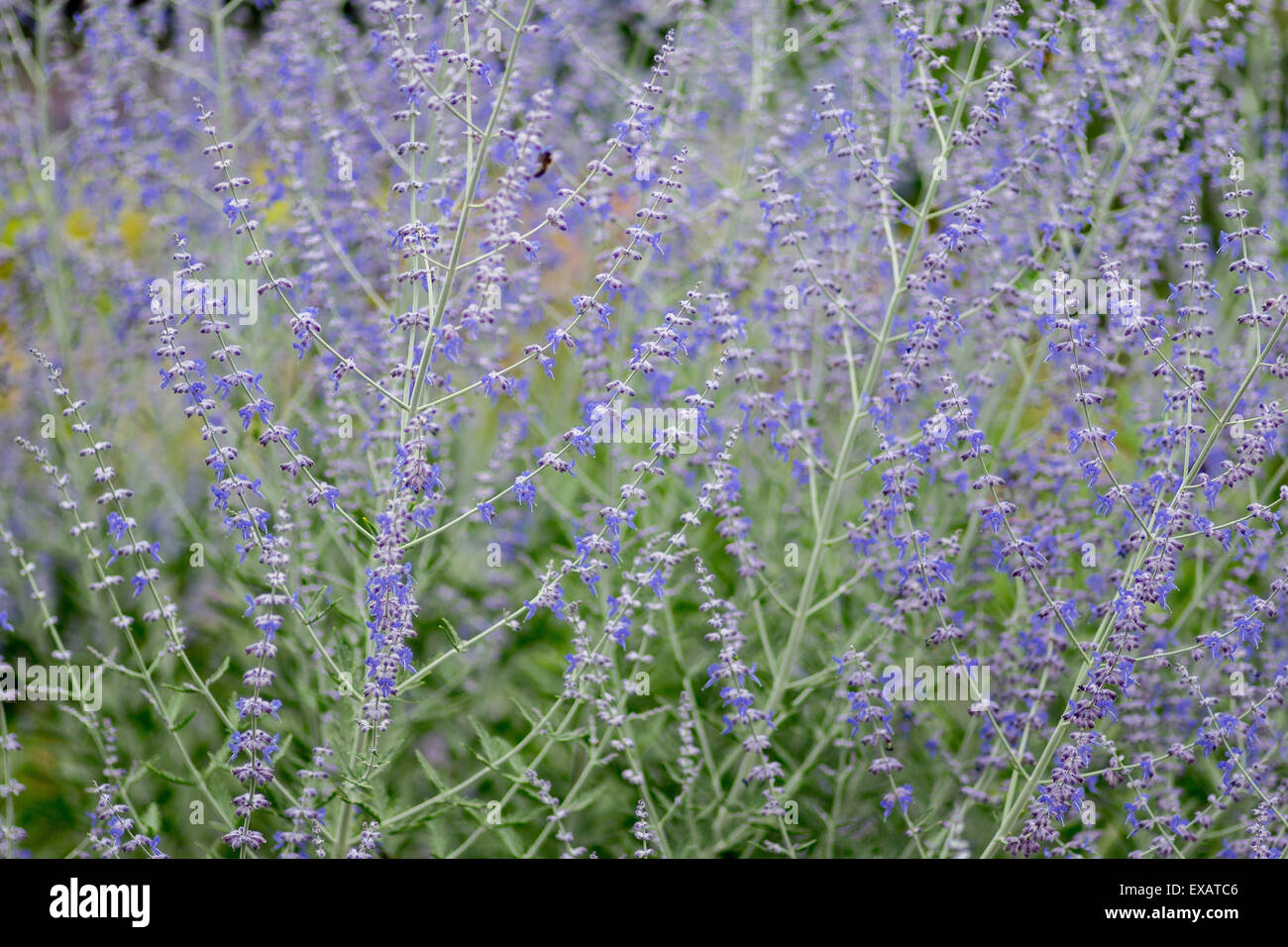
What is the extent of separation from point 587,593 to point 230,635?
1.63m

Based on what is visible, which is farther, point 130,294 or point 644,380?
point 130,294

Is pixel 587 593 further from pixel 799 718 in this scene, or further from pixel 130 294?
pixel 130 294

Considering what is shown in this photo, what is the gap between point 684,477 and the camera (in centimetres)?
515

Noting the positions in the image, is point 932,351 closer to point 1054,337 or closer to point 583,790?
point 1054,337

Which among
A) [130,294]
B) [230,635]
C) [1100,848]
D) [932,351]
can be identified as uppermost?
[130,294]

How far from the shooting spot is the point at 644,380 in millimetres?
5262

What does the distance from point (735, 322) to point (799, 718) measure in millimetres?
1890

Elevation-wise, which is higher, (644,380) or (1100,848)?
(644,380)

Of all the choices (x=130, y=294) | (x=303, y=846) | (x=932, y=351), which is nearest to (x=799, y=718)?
(x=932, y=351)

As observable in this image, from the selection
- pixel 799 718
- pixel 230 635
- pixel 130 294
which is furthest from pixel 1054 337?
pixel 130 294
